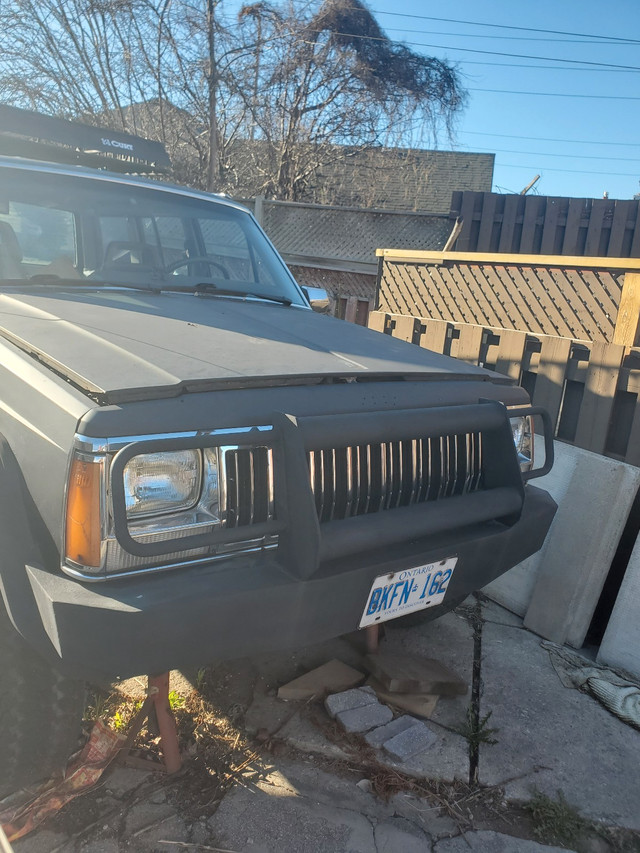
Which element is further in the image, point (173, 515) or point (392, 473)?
point (392, 473)

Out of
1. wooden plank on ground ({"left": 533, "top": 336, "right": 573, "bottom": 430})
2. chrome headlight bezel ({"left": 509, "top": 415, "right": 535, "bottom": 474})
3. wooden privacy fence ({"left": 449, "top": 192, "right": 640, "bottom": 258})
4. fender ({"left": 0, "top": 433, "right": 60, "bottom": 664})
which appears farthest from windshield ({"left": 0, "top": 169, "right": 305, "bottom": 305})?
wooden privacy fence ({"left": 449, "top": 192, "right": 640, "bottom": 258})

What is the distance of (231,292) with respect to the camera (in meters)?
3.42

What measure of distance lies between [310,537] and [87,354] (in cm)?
88

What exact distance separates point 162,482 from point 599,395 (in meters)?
2.83

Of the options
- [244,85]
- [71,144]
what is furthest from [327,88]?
[71,144]

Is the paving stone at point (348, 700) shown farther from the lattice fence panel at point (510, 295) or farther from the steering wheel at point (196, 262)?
the lattice fence panel at point (510, 295)

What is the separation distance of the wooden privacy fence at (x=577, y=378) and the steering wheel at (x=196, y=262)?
1.93 metres

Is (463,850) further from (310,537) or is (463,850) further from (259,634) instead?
(310,537)

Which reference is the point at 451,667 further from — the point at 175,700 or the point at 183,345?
the point at 183,345

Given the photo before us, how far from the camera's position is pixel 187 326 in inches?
100

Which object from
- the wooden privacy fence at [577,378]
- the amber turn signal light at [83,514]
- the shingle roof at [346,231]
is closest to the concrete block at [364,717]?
the amber turn signal light at [83,514]

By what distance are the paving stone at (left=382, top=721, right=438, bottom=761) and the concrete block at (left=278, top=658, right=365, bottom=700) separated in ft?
1.16

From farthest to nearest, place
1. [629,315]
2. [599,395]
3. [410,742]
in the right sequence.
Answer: [629,315] < [599,395] < [410,742]

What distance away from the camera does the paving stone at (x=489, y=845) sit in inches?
83.4
